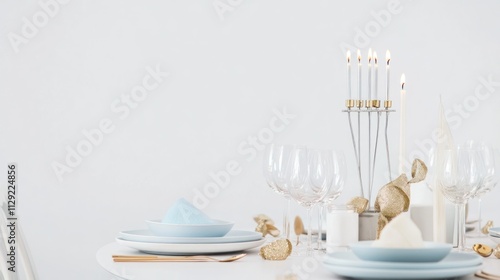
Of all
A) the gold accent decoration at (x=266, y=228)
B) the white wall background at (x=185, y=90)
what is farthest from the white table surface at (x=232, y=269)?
the white wall background at (x=185, y=90)

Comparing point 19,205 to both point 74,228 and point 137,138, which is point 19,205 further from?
point 137,138

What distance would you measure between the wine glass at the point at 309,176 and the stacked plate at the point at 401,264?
0.39 m

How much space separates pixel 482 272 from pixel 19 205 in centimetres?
262

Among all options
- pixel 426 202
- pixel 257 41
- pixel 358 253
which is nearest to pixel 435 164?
pixel 426 202

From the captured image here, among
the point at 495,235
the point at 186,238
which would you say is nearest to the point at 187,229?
the point at 186,238

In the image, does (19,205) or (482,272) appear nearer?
(482,272)

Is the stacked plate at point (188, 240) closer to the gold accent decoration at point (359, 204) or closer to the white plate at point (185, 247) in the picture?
the white plate at point (185, 247)

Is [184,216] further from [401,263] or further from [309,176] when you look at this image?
[401,263]

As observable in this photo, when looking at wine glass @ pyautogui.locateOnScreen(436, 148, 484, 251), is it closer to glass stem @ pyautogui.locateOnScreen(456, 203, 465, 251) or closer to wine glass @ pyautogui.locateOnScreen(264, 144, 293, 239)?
glass stem @ pyautogui.locateOnScreen(456, 203, 465, 251)

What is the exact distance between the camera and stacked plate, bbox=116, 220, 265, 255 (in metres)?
1.44

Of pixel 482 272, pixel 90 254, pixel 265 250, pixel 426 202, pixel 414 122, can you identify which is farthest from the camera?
pixel 414 122

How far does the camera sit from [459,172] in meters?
1.44

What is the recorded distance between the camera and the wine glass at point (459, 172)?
1.44m

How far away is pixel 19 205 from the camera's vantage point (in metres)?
3.45
